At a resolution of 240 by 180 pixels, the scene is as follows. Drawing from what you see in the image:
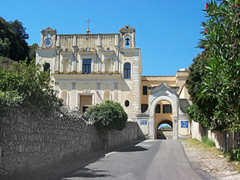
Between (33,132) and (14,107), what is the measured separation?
5.72 feet

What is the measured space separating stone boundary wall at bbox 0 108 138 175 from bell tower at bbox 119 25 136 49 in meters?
28.3

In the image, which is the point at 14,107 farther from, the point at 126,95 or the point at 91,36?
the point at 91,36

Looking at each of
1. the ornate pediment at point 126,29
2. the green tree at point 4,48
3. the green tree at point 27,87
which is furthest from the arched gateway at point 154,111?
the green tree at point 27,87

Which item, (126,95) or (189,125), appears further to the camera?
(126,95)

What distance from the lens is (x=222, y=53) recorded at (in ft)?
31.5

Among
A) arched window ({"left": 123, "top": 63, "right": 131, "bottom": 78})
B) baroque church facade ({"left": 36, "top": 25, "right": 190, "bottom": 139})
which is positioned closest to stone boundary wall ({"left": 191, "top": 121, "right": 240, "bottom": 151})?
baroque church facade ({"left": 36, "top": 25, "right": 190, "bottom": 139})

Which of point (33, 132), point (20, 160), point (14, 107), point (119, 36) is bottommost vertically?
point (20, 160)

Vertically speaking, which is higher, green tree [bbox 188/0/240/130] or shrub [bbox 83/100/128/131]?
green tree [bbox 188/0/240/130]

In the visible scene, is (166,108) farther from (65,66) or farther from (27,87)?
(27,87)

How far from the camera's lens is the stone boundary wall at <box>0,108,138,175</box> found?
9.49 metres

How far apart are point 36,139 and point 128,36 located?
118 ft

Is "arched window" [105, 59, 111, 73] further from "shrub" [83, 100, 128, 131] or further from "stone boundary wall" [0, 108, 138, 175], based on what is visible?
"stone boundary wall" [0, 108, 138, 175]

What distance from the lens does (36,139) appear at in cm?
1162

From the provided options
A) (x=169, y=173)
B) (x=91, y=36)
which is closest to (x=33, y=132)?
(x=169, y=173)
